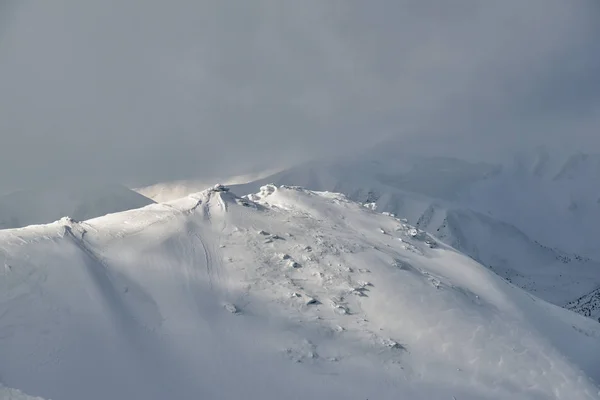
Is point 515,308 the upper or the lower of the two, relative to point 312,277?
lower

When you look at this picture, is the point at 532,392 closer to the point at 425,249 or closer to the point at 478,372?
the point at 478,372

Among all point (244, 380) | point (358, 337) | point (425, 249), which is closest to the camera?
point (244, 380)

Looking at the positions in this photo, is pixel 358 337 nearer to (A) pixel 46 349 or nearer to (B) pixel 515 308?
(B) pixel 515 308

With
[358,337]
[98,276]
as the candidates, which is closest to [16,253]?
[98,276]

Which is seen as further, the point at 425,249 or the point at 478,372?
the point at 425,249

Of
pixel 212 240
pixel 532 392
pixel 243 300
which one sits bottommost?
pixel 532 392

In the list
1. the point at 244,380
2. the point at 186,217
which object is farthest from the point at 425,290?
the point at 186,217

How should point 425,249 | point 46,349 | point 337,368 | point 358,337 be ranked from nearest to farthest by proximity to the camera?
point 46,349 < point 337,368 < point 358,337 < point 425,249
